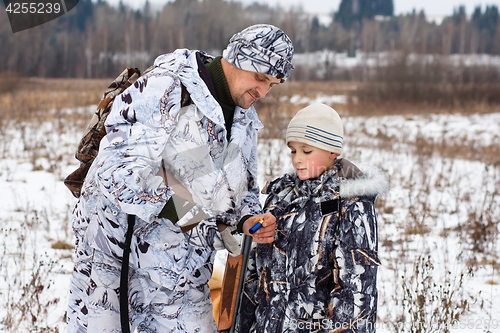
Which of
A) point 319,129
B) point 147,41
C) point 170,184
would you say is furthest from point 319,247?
point 147,41

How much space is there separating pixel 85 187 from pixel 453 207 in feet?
17.3

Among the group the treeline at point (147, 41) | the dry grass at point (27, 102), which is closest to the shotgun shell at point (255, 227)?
the dry grass at point (27, 102)

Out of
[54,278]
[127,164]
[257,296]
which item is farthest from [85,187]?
[54,278]

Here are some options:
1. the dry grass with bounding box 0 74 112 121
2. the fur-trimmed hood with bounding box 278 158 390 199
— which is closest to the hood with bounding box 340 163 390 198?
the fur-trimmed hood with bounding box 278 158 390 199

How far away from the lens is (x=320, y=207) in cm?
186

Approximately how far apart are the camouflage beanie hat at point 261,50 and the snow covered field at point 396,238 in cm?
141

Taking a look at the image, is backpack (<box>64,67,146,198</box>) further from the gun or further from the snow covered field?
the snow covered field

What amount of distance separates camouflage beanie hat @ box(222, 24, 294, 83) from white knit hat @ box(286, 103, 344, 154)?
27cm

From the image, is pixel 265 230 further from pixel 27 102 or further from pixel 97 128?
pixel 27 102

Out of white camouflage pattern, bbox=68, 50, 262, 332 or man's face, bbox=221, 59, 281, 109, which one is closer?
white camouflage pattern, bbox=68, 50, 262, 332

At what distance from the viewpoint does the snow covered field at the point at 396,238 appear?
2.85 m

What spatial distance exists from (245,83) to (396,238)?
3407 millimetres

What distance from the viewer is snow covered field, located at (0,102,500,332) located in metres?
2.85

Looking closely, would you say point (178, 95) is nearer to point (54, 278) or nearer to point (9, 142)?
point (54, 278)
